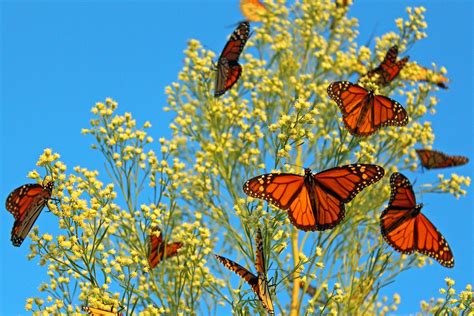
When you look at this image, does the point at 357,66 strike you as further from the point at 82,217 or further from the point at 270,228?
the point at 82,217

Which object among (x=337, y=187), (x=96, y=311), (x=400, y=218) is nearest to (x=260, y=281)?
(x=337, y=187)

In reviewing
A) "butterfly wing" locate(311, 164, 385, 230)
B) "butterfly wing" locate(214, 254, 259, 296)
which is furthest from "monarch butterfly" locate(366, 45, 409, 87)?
"butterfly wing" locate(214, 254, 259, 296)

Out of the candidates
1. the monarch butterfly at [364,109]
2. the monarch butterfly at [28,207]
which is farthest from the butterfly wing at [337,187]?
the monarch butterfly at [28,207]

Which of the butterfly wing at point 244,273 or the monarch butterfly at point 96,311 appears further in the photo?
the butterfly wing at point 244,273

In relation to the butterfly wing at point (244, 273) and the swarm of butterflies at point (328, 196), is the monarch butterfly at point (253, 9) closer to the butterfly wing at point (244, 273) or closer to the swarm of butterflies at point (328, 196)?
the swarm of butterflies at point (328, 196)

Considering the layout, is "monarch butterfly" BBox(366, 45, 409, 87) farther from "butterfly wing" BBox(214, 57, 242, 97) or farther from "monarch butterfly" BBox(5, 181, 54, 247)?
"monarch butterfly" BBox(5, 181, 54, 247)
